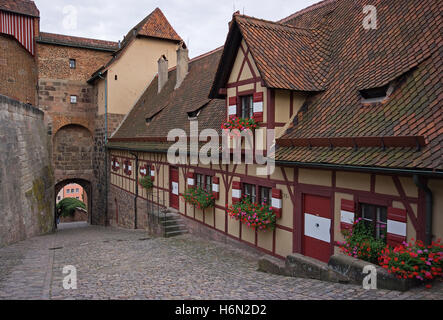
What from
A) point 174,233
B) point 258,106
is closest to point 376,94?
point 258,106

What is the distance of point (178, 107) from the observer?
16391mm

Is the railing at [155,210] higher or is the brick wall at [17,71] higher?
the brick wall at [17,71]

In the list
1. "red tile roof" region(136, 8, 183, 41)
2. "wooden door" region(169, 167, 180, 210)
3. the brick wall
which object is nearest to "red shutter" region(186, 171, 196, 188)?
"wooden door" region(169, 167, 180, 210)

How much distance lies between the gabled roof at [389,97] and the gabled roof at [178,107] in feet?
13.5

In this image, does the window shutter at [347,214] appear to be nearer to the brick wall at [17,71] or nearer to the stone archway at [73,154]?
the stone archway at [73,154]

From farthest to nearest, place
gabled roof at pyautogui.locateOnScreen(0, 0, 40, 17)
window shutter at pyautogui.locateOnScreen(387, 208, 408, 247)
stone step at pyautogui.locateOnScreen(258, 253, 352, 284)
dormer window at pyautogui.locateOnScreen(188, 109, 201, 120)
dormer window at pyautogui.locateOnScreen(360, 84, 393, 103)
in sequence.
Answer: gabled roof at pyautogui.locateOnScreen(0, 0, 40, 17) → dormer window at pyautogui.locateOnScreen(188, 109, 201, 120) → dormer window at pyautogui.locateOnScreen(360, 84, 393, 103) → stone step at pyautogui.locateOnScreen(258, 253, 352, 284) → window shutter at pyautogui.locateOnScreen(387, 208, 408, 247)

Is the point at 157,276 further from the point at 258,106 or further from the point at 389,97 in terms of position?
the point at 389,97

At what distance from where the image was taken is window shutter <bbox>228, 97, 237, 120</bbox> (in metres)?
10.2

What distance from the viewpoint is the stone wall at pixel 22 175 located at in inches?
505

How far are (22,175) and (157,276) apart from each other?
9.87 m

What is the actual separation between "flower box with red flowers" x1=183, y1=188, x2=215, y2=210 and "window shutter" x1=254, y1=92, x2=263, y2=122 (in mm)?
3553

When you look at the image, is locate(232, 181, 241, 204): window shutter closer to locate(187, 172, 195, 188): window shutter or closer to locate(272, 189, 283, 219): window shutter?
locate(272, 189, 283, 219): window shutter

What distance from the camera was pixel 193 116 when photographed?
14430 mm

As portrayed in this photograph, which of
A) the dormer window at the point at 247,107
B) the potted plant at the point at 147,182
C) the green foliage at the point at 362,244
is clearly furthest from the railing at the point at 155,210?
the green foliage at the point at 362,244
